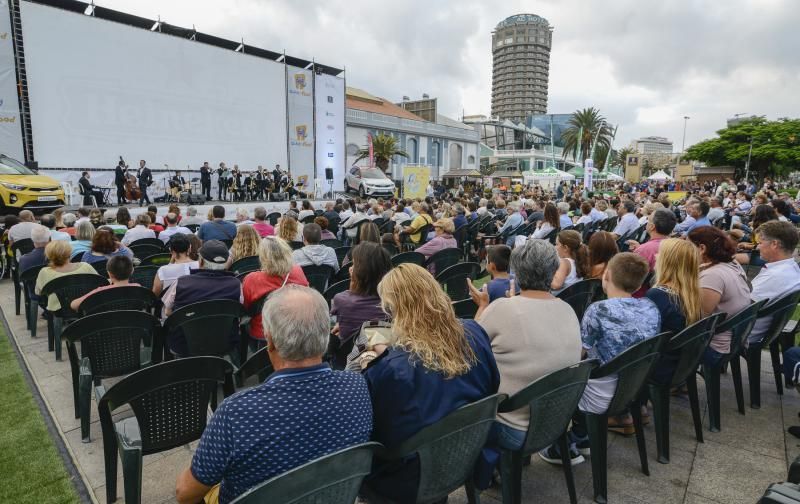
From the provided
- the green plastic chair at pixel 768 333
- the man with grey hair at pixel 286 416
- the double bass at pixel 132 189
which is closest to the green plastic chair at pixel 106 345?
the man with grey hair at pixel 286 416

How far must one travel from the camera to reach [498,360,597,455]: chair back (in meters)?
1.82

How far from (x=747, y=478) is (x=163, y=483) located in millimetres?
3217

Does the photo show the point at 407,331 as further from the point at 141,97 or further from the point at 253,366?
the point at 141,97

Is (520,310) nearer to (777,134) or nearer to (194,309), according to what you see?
(194,309)

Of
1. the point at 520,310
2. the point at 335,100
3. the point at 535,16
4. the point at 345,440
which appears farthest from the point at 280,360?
the point at 535,16

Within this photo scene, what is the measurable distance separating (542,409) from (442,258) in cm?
373

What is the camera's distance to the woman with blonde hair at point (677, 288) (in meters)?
2.66

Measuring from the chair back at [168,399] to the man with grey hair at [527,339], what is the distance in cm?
130

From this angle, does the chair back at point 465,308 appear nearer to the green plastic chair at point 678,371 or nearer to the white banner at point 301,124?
the green plastic chair at point 678,371

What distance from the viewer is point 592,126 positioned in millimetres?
54562

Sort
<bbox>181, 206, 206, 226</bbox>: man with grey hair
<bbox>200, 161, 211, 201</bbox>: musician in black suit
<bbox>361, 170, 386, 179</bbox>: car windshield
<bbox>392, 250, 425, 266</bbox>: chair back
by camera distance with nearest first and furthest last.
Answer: <bbox>392, 250, 425, 266</bbox>: chair back → <bbox>181, 206, 206, 226</bbox>: man with grey hair → <bbox>200, 161, 211, 201</bbox>: musician in black suit → <bbox>361, 170, 386, 179</bbox>: car windshield

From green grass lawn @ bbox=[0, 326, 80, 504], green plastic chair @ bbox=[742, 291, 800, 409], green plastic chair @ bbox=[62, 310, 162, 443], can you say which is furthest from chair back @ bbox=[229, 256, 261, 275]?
green plastic chair @ bbox=[742, 291, 800, 409]

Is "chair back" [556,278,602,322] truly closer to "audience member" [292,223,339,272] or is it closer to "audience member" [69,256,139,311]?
"audience member" [292,223,339,272]

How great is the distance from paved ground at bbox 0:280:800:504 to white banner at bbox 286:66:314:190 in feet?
64.9
